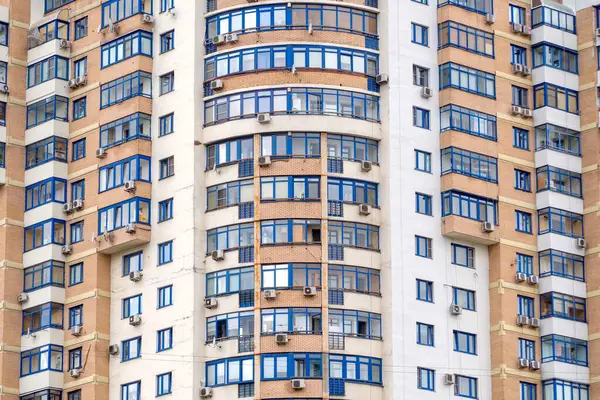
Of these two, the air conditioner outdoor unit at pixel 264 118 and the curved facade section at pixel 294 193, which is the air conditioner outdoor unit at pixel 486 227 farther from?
the air conditioner outdoor unit at pixel 264 118

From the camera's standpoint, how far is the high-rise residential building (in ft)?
319

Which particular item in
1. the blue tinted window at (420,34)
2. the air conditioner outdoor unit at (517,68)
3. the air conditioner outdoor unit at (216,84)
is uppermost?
the blue tinted window at (420,34)

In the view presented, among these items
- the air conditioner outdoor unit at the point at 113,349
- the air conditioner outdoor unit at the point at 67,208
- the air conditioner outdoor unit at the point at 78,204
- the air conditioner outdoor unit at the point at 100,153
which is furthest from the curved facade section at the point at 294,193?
the air conditioner outdoor unit at the point at 67,208

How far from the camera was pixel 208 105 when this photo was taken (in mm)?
100938

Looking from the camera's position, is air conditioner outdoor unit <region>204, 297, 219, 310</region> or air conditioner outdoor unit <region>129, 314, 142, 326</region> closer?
air conditioner outdoor unit <region>204, 297, 219, 310</region>

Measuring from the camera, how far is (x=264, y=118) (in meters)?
98.6

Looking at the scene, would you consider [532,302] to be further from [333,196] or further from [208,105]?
[208,105]

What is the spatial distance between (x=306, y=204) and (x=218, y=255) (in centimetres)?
478

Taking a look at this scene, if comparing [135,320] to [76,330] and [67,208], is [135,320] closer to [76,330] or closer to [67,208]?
[76,330]

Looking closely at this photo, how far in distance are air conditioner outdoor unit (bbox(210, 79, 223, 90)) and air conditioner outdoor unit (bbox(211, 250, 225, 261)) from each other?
8117mm

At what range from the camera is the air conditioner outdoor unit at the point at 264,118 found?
323ft

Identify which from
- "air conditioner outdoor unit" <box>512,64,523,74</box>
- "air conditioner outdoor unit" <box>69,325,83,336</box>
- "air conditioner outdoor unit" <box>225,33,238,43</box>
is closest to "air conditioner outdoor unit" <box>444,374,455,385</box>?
"air conditioner outdoor unit" <box>512,64,523,74</box>

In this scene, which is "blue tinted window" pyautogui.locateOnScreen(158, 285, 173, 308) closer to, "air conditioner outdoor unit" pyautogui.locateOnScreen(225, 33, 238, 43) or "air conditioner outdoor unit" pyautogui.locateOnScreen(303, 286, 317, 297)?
"air conditioner outdoor unit" pyautogui.locateOnScreen(303, 286, 317, 297)

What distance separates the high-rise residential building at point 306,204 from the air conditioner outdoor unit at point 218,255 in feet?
0.31
